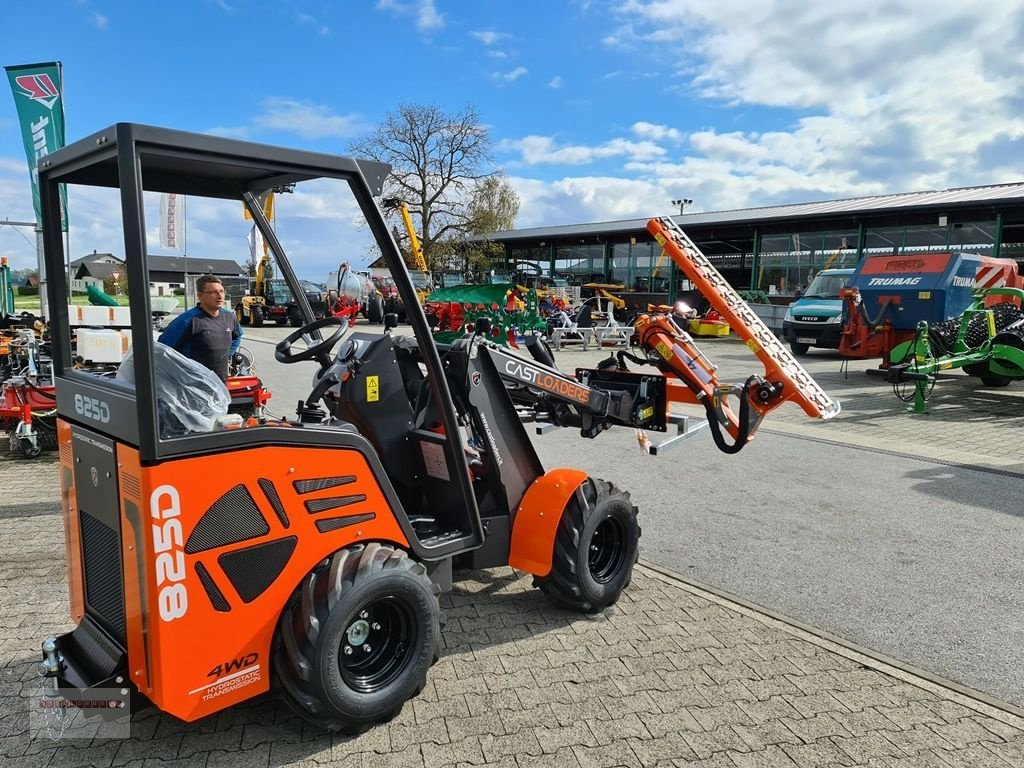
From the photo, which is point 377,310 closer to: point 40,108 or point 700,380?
point 700,380

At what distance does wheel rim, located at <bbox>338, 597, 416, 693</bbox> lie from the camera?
2877 millimetres

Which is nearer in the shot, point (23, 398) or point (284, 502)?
point (284, 502)

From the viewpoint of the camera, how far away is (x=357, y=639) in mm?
2896

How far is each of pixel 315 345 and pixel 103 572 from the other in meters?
1.33

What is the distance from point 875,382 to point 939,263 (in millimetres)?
2649

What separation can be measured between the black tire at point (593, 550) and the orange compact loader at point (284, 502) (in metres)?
0.01

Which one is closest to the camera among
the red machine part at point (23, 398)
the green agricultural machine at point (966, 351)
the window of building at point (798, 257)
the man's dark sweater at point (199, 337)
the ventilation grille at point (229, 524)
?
the ventilation grille at point (229, 524)

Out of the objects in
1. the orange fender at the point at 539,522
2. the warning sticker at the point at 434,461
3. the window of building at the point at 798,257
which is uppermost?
the window of building at the point at 798,257

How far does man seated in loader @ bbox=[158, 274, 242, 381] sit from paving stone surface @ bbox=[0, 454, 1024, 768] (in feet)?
6.66

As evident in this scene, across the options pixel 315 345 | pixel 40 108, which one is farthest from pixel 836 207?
pixel 315 345

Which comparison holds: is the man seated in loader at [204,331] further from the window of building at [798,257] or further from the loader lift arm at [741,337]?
the window of building at [798,257]

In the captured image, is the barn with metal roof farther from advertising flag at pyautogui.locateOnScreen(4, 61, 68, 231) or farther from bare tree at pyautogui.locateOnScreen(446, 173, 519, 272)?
advertising flag at pyautogui.locateOnScreen(4, 61, 68, 231)

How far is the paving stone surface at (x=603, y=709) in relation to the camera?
277 cm

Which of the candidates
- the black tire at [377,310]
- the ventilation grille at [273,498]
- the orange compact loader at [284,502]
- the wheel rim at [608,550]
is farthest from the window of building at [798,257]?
the ventilation grille at [273,498]
